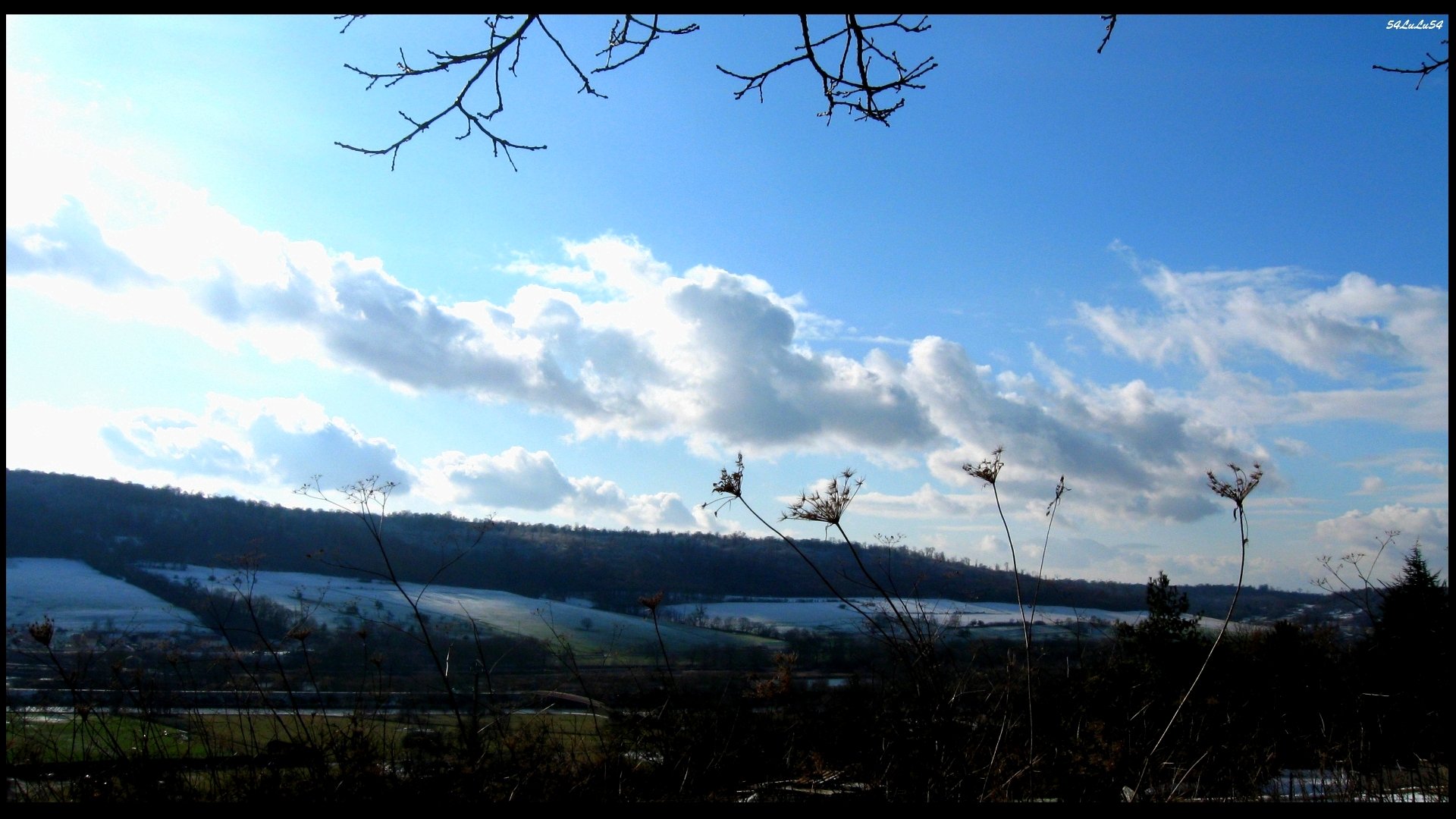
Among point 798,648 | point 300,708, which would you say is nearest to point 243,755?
point 300,708

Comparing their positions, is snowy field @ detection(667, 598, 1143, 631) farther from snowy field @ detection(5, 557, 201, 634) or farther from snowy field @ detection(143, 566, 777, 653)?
snowy field @ detection(5, 557, 201, 634)

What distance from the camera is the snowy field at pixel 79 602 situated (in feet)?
17.5

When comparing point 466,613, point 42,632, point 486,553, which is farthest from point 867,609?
point 486,553

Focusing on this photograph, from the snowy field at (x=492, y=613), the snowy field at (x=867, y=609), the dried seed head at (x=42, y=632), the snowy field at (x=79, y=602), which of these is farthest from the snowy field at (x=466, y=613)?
the dried seed head at (x=42, y=632)

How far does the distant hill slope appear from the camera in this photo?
478cm

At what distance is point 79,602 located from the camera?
7.00 metres

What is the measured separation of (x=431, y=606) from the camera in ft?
18.5

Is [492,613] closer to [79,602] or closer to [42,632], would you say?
[42,632]

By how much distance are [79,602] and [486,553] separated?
4.55 meters

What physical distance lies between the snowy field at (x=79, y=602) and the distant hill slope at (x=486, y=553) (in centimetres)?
32

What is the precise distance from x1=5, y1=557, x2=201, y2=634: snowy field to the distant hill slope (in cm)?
32

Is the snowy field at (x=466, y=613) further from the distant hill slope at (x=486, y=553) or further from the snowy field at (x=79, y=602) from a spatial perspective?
the snowy field at (x=79, y=602)

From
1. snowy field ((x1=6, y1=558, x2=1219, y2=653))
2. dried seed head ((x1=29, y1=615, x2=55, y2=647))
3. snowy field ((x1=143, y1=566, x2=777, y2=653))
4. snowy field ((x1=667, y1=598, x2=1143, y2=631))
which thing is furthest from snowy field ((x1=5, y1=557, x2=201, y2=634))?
snowy field ((x1=667, y1=598, x2=1143, y2=631))
